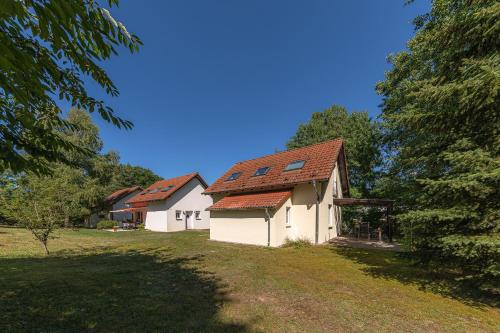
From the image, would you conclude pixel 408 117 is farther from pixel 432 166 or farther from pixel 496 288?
pixel 496 288

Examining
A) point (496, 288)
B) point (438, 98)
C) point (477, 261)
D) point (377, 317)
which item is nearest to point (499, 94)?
point (438, 98)

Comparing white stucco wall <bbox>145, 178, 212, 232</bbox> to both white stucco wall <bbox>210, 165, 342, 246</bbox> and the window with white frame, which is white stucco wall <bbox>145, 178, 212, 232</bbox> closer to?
white stucco wall <bbox>210, 165, 342, 246</bbox>

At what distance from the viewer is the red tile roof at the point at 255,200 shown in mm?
15084

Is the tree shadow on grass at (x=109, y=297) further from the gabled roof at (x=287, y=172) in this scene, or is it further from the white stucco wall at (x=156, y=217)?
the white stucco wall at (x=156, y=217)

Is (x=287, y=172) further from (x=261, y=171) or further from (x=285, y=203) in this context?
(x=261, y=171)

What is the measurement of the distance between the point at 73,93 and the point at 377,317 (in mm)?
7214

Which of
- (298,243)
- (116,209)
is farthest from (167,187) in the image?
(298,243)

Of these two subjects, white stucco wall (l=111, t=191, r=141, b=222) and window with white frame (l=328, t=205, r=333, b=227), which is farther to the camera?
white stucco wall (l=111, t=191, r=141, b=222)

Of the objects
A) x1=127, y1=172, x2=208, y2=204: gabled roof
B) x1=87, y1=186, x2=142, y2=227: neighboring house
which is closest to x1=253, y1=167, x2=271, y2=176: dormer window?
x1=127, y1=172, x2=208, y2=204: gabled roof

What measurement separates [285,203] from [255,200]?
6.58 feet

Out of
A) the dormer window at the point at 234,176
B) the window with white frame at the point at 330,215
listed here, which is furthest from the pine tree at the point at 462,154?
the dormer window at the point at 234,176

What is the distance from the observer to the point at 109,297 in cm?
626

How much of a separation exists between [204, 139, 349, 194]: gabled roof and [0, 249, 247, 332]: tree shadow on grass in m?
8.37

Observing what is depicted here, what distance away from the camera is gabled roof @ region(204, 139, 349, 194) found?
15.6m
